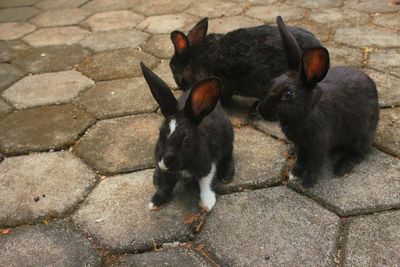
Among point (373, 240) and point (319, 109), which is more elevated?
point (319, 109)

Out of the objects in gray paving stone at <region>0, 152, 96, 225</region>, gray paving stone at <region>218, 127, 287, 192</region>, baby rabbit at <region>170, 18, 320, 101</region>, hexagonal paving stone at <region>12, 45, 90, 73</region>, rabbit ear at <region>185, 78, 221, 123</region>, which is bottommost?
hexagonal paving stone at <region>12, 45, 90, 73</region>

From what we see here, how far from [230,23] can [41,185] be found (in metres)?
3.59

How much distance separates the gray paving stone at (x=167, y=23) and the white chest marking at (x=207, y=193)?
3.31m

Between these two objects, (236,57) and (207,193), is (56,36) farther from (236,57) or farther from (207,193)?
(207,193)

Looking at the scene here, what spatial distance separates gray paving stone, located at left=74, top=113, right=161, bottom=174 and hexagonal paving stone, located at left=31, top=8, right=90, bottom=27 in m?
A: 3.04

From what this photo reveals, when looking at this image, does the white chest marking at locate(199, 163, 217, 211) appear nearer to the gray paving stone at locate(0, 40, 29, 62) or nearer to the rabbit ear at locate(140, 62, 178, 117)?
the rabbit ear at locate(140, 62, 178, 117)

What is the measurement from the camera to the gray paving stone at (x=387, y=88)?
427 centimetres

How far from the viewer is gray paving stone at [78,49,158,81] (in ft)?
16.9

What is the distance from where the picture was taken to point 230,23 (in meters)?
6.25

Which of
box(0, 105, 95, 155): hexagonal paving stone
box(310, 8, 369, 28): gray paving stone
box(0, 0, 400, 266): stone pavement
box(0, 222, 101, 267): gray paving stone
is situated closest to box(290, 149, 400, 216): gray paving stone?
box(0, 0, 400, 266): stone pavement

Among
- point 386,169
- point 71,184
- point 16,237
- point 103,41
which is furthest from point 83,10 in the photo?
point 386,169

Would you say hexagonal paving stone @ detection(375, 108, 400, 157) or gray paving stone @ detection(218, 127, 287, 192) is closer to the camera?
gray paving stone @ detection(218, 127, 287, 192)

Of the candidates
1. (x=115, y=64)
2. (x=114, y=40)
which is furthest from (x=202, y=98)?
(x=114, y=40)

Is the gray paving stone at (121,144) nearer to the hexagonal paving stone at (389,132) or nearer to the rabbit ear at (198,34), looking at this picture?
the rabbit ear at (198,34)
